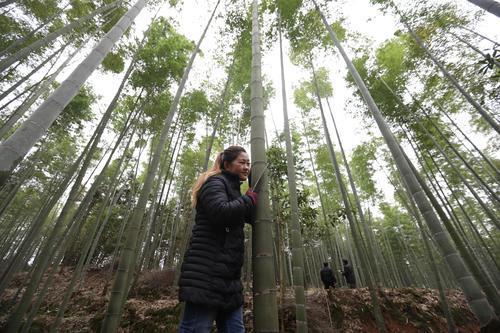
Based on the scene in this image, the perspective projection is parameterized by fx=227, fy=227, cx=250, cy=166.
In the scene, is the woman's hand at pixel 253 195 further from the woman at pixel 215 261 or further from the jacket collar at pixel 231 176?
the jacket collar at pixel 231 176

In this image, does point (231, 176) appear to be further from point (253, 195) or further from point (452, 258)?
point (452, 258)

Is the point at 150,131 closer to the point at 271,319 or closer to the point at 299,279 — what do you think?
the point at 299,279

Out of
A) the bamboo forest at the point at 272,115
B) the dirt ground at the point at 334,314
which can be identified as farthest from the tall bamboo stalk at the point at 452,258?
the dirt ground at the point at 334,314

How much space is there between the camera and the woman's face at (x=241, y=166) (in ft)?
4.43

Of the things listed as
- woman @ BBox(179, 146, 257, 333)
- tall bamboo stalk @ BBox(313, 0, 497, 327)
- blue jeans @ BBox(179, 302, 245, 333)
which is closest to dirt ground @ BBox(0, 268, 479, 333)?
tall bamboo stalk @ BBox(313, 0, 497, 327)

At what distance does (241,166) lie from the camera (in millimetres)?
1347

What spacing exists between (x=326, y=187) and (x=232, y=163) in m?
9.60

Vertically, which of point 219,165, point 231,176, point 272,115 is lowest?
point 231,176

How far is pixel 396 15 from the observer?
5.55 metres

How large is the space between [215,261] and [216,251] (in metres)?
0.05

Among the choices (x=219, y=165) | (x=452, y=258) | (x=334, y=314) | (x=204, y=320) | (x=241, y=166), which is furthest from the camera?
(x=334, y=314)

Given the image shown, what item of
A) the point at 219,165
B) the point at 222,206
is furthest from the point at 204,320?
the point at 219,165

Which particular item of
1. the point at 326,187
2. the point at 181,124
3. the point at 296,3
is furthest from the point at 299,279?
the point at 326,187

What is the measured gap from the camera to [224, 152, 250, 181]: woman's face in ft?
4.43
